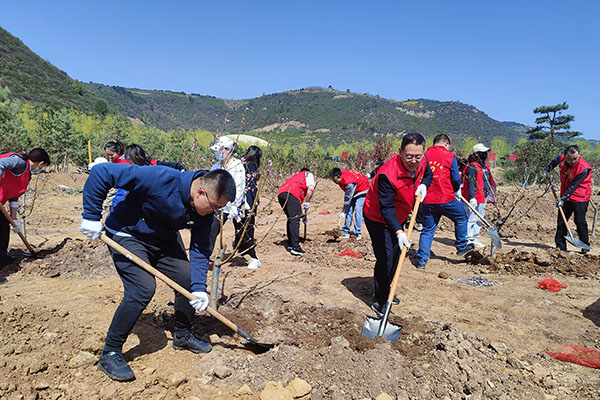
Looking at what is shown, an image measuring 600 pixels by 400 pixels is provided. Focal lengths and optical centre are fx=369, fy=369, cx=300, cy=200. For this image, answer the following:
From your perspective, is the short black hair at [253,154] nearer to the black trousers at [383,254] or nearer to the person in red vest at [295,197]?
the person in red vest at [295,197]

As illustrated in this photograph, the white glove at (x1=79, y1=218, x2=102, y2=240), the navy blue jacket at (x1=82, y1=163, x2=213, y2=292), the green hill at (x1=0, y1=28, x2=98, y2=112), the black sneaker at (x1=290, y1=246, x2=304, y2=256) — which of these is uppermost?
the green hill at (x1=0, y1=28, x2=98, y2=112)

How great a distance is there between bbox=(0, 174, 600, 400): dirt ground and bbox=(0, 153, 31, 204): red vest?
94 cm

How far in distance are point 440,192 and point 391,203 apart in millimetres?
1977

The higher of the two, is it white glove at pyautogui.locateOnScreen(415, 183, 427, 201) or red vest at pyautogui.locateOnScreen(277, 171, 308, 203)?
white glove at pyautogui.locateOnScreen(415, 183, 427, 201)

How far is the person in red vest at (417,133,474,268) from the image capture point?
4.96 meters

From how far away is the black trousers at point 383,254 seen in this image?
355cm

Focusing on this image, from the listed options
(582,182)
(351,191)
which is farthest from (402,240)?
(582,182)

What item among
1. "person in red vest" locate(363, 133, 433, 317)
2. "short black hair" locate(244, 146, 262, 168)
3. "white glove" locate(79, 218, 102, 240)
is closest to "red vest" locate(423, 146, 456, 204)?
"person in red vest" locate(363, 133, 433, 317)

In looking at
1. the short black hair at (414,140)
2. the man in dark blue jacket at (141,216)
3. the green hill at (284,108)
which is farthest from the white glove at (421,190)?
the man in dark blue jacket at (141,216)

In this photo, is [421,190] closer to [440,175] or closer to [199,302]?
[440,175]

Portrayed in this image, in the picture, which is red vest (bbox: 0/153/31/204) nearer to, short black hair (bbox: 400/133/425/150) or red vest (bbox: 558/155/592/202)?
short black hair (bbox: 400/133/425/150)

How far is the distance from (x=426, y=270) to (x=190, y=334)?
3.48 meters

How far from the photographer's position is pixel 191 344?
9.26 ft

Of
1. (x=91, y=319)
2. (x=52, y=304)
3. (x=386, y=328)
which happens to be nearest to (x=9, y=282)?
(x=52, y=304)
